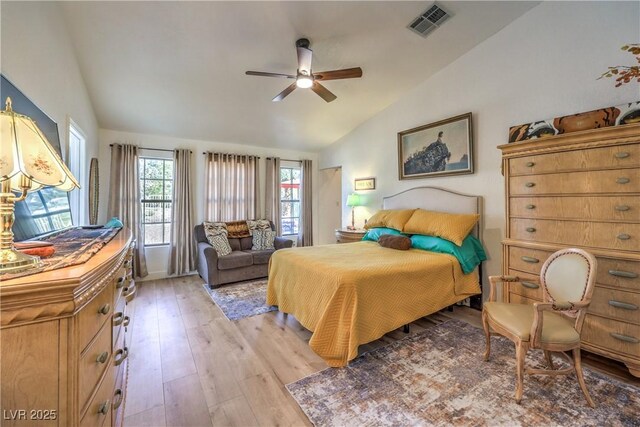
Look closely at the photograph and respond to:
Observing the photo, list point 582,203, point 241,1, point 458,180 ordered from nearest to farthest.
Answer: point 582,203 → point 241,1 → point 458,180

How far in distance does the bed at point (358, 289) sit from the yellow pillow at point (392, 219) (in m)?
0.50

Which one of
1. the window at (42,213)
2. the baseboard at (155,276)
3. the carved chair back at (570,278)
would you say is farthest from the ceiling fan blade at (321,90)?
the baseboard at (155,276)

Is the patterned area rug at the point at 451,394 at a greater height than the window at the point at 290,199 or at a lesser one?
lesser

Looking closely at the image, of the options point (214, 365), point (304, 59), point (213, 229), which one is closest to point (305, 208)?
point (213, 229)

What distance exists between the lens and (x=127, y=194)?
424 cm

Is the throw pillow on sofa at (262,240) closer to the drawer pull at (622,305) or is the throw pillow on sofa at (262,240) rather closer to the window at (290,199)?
the window at (290,199)

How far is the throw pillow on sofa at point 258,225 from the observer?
4945mm

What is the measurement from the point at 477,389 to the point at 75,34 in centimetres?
454

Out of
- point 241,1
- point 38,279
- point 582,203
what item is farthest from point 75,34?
point 582,203

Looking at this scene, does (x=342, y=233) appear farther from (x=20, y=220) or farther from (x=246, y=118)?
(x=20, y=220)

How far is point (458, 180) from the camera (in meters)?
3.59

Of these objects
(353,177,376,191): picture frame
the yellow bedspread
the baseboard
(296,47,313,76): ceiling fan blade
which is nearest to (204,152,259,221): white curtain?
the baseboard

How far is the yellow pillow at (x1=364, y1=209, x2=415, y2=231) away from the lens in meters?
3.67

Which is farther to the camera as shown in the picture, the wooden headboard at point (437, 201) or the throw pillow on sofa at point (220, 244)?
the throw pillow on sofa at point (220, 244)
